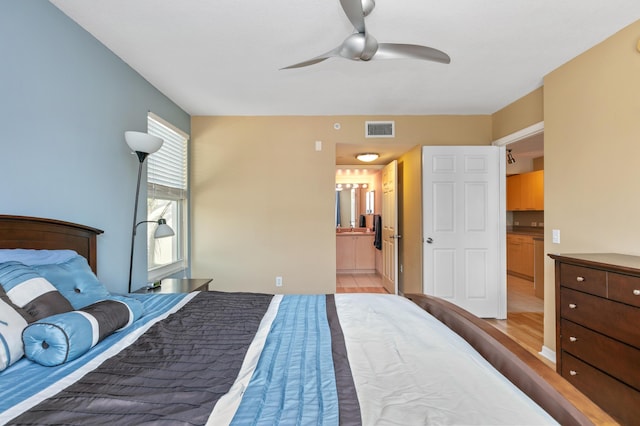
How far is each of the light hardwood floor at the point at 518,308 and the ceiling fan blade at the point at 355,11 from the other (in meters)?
3.00

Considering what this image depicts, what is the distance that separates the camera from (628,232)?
1981mm

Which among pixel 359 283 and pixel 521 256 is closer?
pixel 359 283

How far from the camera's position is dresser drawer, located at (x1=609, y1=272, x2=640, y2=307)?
158cm

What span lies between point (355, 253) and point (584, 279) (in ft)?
14.8

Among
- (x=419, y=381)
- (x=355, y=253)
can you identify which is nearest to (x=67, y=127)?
(x=419, y=381)

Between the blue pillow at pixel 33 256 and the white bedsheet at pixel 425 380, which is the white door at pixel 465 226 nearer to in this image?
the white bedsheet at pixel 425 380

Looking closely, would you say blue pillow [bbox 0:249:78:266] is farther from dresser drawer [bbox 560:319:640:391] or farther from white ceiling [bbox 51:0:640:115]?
dresser drawer [bbox 560:319:640:391]

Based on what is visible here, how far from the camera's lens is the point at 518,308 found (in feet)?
12.8

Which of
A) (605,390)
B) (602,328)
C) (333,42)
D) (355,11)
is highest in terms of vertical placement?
(333,42)

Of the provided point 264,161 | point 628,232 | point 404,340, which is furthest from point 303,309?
point 264,161

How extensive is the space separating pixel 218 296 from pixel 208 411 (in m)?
1.21

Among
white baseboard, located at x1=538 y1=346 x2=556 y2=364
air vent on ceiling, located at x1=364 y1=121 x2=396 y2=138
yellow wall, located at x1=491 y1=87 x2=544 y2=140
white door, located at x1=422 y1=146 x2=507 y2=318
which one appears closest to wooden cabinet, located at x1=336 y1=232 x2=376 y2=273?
white door, located at x1=422 y1=146 x2=507 y2=318

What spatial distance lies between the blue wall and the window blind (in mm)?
363

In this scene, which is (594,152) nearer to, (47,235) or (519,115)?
(519,115)
